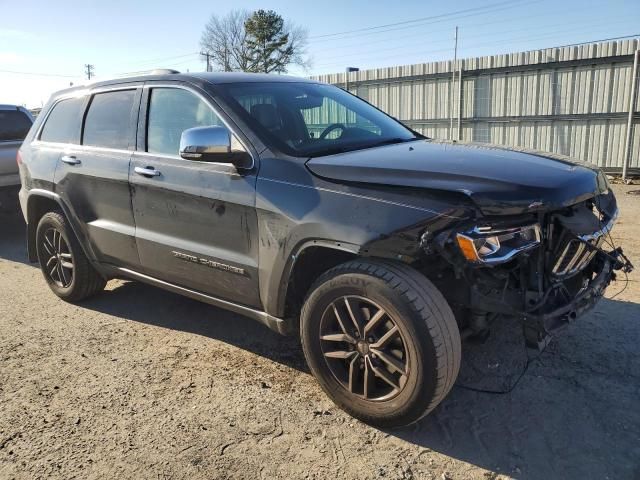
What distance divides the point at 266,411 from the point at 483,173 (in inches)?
68.7

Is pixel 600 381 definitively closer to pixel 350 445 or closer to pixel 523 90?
pixel 350 445

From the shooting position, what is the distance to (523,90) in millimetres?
12828

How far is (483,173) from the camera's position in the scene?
2609mm

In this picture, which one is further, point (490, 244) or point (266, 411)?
point (266, 411)

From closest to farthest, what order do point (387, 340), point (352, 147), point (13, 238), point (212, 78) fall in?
point (387, 340) → point (352, 147) → point (212, 78) → point (13, 238)

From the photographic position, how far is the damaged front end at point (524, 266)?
2.44 metres

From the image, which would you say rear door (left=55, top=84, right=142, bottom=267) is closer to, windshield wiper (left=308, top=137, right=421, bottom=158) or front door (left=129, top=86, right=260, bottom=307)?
front door (left=129, top=86, right=260, bottom=307)

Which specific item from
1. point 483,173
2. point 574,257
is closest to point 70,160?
point 483,173

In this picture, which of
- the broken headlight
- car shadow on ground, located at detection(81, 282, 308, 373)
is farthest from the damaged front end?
car shadow on ground, located at detection(81, 282, 308, 373)

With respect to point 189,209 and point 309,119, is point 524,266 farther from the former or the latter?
point 189,209

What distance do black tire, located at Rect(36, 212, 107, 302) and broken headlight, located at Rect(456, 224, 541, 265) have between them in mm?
3379

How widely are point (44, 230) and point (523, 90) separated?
37.5 ft

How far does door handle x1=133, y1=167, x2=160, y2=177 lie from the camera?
11.8 ft

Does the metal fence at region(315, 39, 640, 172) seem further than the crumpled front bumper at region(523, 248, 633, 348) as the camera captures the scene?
Yes
